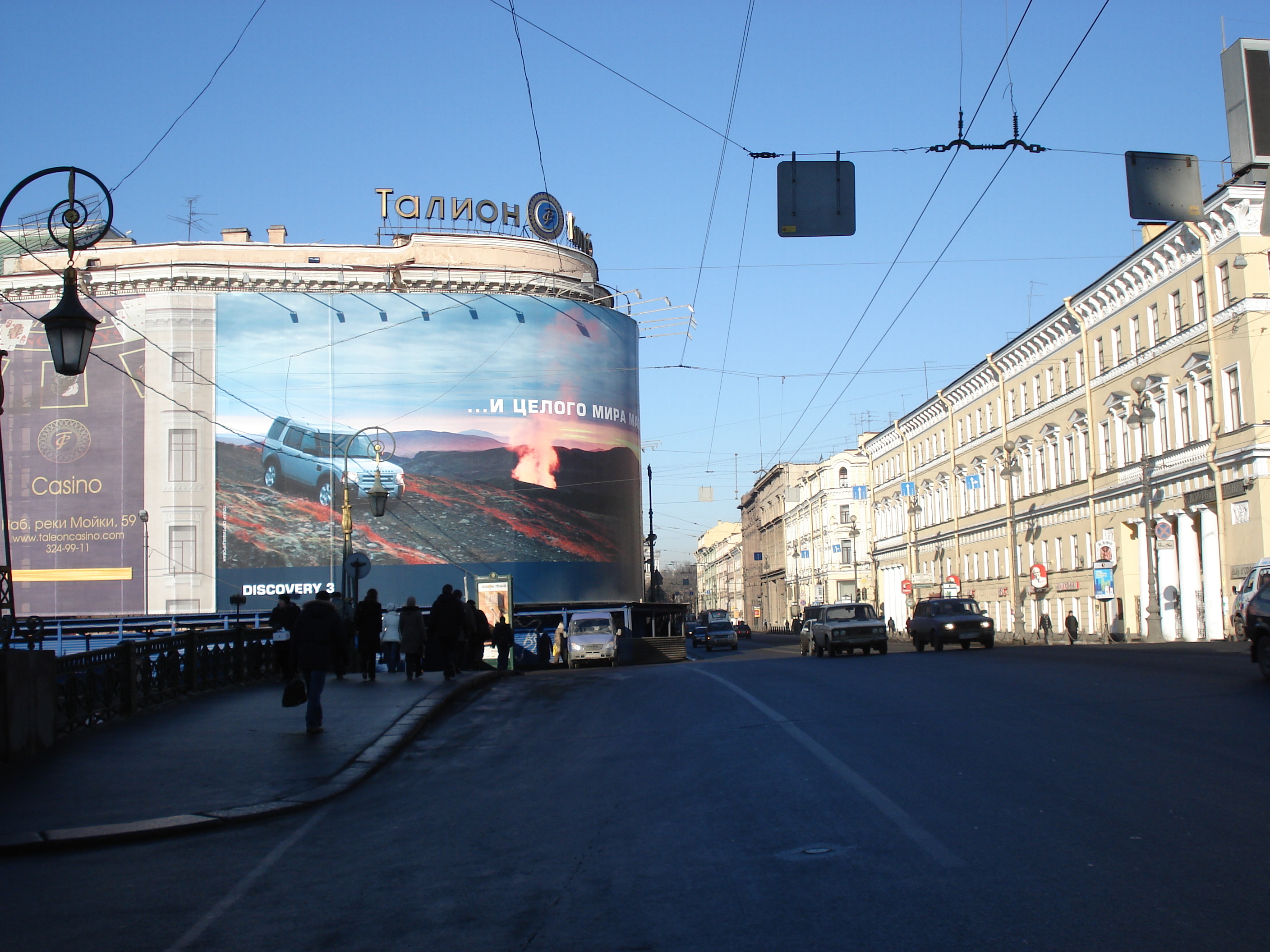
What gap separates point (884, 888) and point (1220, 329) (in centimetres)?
3767

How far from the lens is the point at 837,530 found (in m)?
98.2

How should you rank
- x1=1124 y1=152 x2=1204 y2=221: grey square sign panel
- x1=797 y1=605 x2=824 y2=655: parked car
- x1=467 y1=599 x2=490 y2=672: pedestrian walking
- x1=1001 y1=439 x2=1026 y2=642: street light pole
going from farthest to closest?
1. x1=1001 y1=439 x2=1026 y2=642: street light pole
2. x1=797 y1=605 x2=824 y2=655: parked car
3. x1=467 y1=599 x2=490 y2=672: pedestrian walking
4. x1=1124 y1=152 x2=1204 y2=221: grey square sign panel

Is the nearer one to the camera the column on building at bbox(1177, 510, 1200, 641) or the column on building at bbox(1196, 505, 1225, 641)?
the column on building at bbox(1196, 505, 1225, 641)

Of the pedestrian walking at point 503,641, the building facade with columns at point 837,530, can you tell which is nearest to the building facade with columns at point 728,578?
the building facade with columns at point 837,530

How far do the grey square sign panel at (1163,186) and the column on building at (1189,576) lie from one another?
26837mm

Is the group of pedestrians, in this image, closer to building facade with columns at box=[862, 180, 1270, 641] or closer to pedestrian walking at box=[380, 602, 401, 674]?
pedestrian walking at box=[380, 602, 401, 674]

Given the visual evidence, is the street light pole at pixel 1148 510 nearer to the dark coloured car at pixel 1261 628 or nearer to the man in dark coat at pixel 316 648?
the dark coloured car at pixel 1261 628

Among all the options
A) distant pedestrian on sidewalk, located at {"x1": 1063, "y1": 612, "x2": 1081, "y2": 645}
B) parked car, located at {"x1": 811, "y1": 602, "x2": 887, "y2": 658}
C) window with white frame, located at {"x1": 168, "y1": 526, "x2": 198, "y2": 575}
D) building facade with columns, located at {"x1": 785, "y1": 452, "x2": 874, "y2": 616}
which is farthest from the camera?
building facade with columns, located at {"x1": 785, "y1": 452, "x2": 874, "y2": 616}

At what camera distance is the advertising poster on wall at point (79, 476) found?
60531 millimetres

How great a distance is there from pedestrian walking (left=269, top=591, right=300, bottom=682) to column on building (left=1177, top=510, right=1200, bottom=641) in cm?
3145

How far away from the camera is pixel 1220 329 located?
39.0 metres

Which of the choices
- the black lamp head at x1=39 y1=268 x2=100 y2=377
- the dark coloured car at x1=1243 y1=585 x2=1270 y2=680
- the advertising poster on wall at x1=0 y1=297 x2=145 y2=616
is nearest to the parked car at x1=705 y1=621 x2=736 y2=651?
the advertising poster on wall at x1=0 y1=297 x2=145 y2=616

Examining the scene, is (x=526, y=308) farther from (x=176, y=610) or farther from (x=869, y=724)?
(x=869, y=724)

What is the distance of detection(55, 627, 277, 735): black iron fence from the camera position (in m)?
14.2
